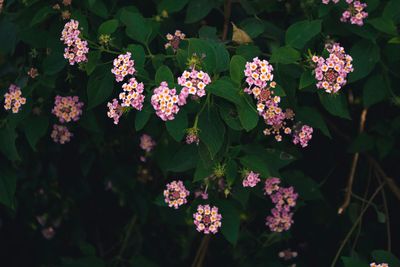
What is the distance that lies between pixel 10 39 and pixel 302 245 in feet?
5.72

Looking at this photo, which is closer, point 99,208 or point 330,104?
point 330,104

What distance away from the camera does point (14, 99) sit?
2594 millimetres

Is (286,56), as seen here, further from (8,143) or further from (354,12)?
(8,143)

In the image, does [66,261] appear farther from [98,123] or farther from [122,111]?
[122,111]

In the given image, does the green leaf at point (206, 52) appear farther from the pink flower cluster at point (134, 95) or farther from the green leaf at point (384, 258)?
the green leaf at point (384, 258)

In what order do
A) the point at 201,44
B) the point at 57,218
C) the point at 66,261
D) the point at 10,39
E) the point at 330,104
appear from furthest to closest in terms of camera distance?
the point at 57,218 < the point at 66,261 < the point at 10,39 < the point at 330,104 < the point at 201,44

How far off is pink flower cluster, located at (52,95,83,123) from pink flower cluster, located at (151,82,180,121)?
2.18 ft

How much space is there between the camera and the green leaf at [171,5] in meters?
2.69

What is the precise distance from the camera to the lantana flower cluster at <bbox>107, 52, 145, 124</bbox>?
2207 mm

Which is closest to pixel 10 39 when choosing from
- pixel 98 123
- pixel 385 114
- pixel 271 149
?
pixel 98 123

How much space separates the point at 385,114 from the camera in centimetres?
325

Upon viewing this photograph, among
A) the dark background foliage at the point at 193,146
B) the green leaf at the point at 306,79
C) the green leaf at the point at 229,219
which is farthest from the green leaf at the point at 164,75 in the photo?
the green leaf at the point at 229,219

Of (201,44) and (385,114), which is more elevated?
(201,44)

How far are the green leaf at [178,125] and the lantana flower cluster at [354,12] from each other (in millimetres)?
743
